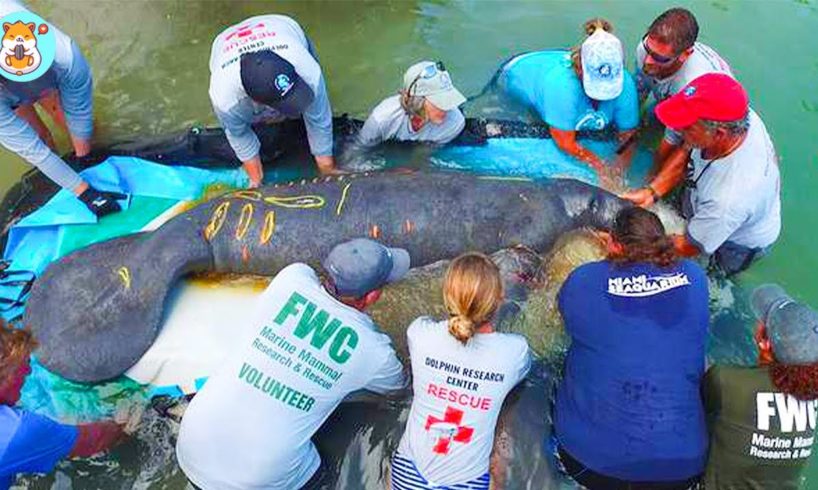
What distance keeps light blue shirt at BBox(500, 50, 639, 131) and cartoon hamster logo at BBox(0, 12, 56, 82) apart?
375 centimetres

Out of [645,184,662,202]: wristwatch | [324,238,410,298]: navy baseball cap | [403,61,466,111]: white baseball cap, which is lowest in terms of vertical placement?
[645,184,662,202]: wristwatch

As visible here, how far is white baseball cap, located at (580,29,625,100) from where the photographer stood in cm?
505

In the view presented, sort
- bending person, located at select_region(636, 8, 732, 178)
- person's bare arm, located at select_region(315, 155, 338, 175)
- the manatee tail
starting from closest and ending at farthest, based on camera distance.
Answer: the manatee tail < bending person, located at select_region(636, 8, 732, 178) < person's bare arm, located at select_region(315, 155, 338, 175)

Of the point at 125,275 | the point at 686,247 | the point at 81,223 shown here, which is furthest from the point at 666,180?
the point at 81,223

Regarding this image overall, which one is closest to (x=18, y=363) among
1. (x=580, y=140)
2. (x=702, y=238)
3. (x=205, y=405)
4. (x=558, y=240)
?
(x=205, y=405)

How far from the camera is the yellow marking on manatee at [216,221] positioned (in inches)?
181

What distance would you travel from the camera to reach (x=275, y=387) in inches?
131

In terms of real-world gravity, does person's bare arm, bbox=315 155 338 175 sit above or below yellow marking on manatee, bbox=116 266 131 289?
above

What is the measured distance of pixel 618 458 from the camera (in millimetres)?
3553

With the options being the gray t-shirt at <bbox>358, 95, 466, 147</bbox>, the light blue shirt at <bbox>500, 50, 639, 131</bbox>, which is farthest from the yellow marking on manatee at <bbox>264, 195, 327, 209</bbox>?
the light blue shirt at <bbox>500, 50, 639, 131</bbox>

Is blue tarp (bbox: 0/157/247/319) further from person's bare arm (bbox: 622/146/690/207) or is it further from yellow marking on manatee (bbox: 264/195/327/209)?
person's bare arm (bbox: 622/146/690/207)

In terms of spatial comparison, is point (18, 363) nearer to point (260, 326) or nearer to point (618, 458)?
point (260, 326)

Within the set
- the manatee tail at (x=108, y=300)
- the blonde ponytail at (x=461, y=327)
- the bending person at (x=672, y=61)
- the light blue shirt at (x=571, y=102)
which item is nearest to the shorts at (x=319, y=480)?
the manatee tail at (x=108, y=300)

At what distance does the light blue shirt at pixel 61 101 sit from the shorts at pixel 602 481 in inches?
158
